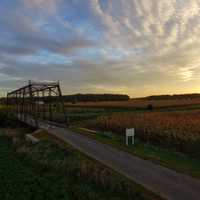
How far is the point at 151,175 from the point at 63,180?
155 inches

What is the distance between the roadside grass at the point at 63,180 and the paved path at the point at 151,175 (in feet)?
1.65

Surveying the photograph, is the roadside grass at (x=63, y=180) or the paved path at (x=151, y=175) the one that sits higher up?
the paved path at (x=151, y=175)

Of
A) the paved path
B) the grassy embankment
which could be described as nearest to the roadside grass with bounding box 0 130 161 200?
the grassy embankment

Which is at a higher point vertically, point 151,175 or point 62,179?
point 151,175

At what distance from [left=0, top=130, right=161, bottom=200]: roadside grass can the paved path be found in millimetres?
503

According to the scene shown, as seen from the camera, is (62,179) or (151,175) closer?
(151,175)

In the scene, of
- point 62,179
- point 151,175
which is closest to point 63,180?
point 62,179

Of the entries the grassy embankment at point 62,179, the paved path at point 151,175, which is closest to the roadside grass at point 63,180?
the grassy embankment at point 62,179

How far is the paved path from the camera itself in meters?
8.39

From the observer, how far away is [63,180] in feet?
36.4

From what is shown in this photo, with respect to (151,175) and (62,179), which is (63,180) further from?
(151,175)

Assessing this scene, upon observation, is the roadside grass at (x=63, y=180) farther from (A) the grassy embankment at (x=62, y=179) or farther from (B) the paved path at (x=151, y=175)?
(B) the paved path at (x=151, y=175)

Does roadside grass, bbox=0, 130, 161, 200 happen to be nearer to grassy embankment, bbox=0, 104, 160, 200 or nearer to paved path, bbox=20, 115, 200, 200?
grassy embankment, bbox=0, 104, 160, 200

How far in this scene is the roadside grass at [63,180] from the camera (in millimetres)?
9055
